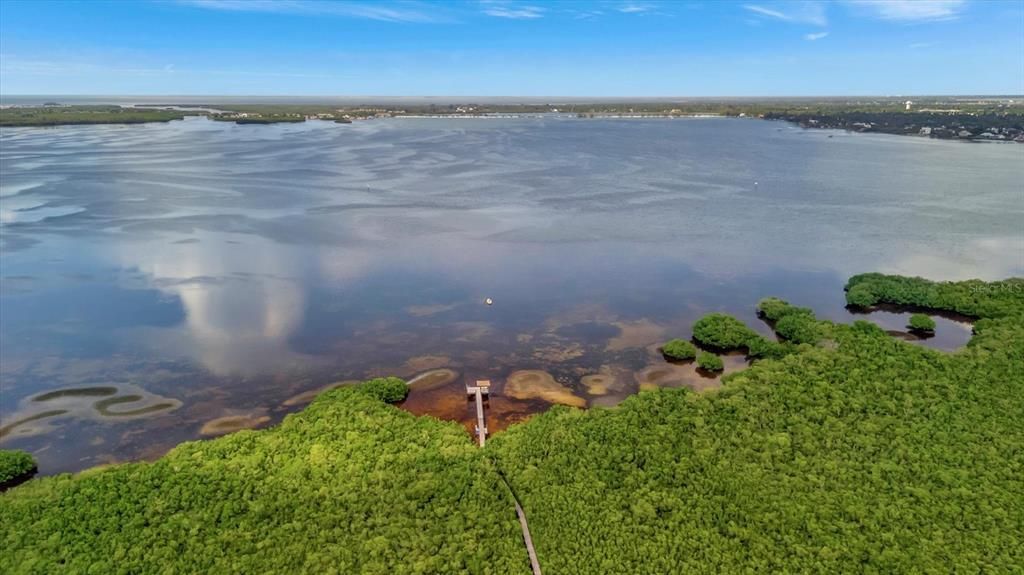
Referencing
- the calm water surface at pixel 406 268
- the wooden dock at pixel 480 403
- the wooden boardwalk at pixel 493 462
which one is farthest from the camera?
the calm water surface at pixel 406 268

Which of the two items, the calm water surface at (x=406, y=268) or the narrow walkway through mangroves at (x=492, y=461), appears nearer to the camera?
the narrow walkway through mangroves at (x=492, y=461)

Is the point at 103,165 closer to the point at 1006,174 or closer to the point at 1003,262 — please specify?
the point at 1003,262

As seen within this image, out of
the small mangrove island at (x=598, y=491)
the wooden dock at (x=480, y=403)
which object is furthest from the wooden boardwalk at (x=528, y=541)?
the wooden dock at (x=480, y=403)

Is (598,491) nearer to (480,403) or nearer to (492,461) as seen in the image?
(492,461)

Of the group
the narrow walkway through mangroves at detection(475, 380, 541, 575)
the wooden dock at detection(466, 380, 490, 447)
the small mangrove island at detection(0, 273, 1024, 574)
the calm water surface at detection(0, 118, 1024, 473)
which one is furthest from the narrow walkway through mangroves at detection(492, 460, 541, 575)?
the calm water surface at detection(0, 118, 1024, 473)

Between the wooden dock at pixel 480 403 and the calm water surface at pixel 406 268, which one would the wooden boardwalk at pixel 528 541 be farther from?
the calm water surface at pixel 406 268

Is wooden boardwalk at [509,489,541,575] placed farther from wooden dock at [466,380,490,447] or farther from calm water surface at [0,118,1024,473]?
calm water surface at [0,118,1024,473]
